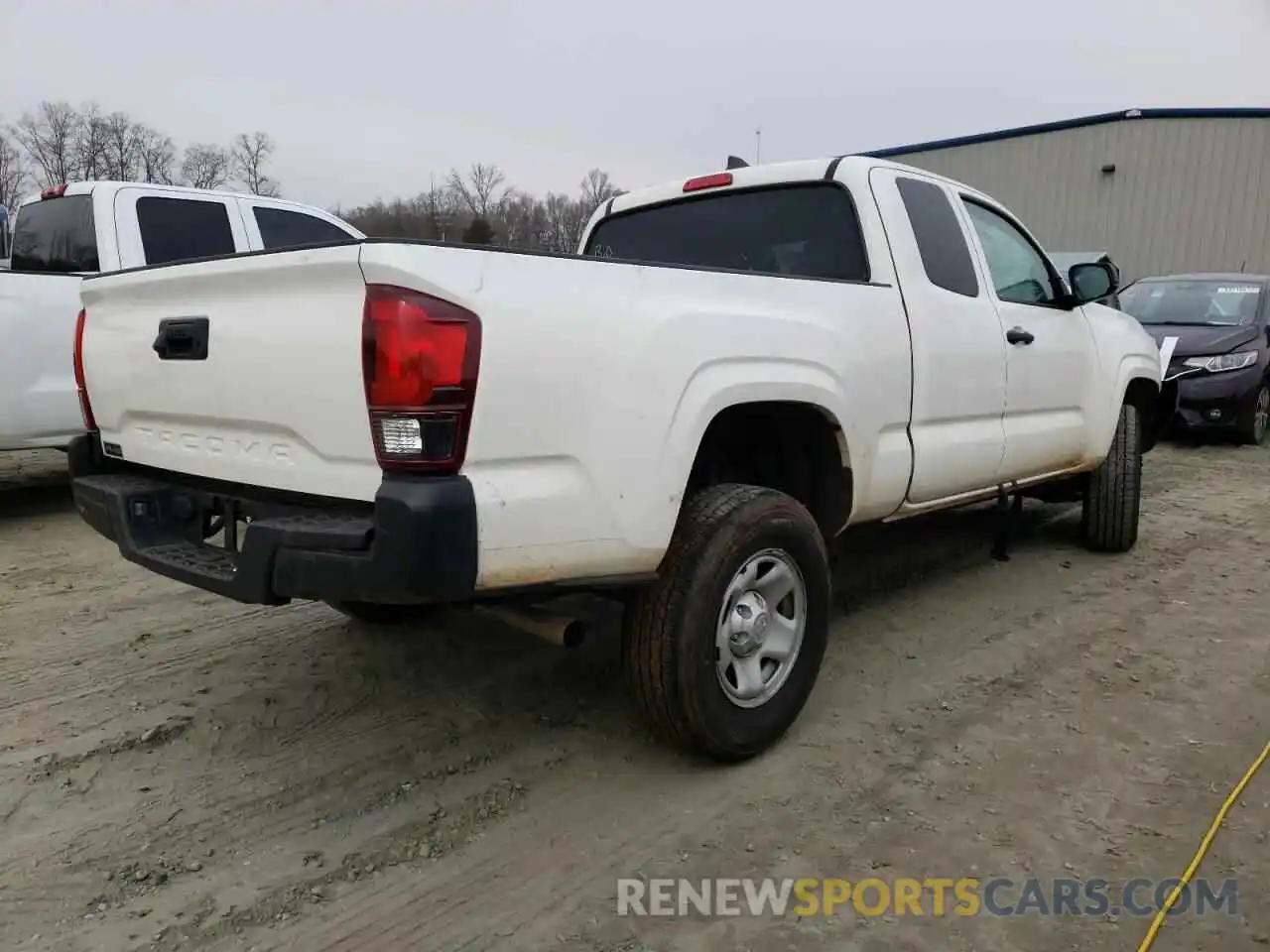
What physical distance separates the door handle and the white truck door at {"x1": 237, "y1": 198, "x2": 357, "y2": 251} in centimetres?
484

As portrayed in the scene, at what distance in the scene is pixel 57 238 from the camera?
6.27 metres

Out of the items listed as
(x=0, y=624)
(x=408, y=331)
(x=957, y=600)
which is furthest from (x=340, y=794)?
(x=957, y=600)

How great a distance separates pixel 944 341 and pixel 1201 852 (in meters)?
1.98

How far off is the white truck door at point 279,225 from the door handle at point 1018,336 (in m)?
4.84

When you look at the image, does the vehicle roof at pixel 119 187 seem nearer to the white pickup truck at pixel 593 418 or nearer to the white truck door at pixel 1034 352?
the white pickup truck at pixel 593 418

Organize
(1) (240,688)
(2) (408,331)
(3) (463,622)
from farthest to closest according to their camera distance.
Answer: (3) (463,622) → (1) (240,688) → (2) (408,331)

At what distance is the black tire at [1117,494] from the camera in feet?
16.8

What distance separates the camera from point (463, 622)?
3994 millimetres

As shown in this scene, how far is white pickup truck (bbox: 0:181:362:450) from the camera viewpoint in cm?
555

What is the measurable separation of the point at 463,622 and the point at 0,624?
2.08m

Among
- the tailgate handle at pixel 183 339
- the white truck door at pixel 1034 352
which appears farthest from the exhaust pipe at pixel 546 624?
the white truck door at pixel 1034 352

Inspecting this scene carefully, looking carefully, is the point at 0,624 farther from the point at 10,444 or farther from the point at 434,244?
the point at 434,244

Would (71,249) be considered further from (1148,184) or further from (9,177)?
(9,177)
